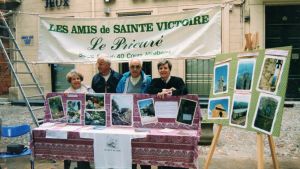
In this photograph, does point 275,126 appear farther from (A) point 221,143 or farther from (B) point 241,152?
(A) point 221,143

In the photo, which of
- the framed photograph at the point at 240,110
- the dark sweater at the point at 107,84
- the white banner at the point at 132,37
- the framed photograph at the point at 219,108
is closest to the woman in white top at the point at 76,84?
the dark sweater at the point at 107,84

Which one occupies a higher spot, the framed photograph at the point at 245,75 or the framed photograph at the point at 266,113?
the framed photograph at the point at 245,75

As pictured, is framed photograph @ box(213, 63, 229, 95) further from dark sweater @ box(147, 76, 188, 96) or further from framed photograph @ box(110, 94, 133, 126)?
framed photograph @ box(110, 94, 133, 126)

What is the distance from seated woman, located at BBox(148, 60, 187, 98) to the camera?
456cm

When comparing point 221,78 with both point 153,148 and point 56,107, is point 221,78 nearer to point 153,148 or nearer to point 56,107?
point 153,148

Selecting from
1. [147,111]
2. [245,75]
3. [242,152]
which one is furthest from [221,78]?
[242,152]

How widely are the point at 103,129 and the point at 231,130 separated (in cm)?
497

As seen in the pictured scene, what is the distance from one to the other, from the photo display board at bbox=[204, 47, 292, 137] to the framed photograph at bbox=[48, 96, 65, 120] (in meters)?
1.84

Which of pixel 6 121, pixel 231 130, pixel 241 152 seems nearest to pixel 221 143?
pixel 241 152

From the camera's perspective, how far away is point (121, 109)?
4574 millimetres

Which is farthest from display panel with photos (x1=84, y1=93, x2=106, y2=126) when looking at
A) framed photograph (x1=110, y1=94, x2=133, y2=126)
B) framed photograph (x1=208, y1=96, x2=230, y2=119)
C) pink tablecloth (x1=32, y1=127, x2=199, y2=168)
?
framed photograph (x1=208, y1=96, x2=230, y2=119)

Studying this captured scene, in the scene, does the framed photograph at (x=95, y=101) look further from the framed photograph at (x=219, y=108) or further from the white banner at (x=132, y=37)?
the white banner at (x=132, y=37)

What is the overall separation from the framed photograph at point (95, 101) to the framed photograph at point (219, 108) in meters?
1.32

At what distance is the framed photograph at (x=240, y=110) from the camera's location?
14.2 feet
